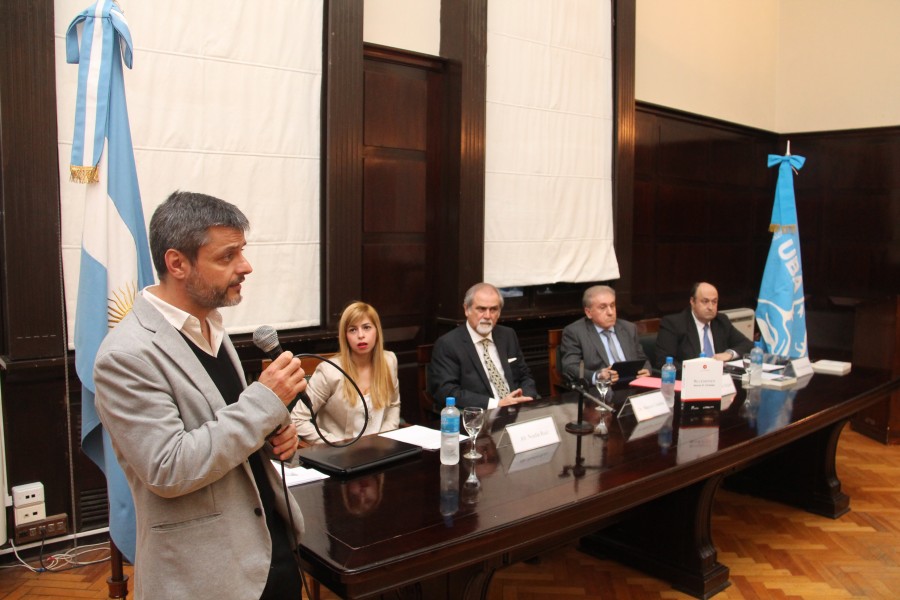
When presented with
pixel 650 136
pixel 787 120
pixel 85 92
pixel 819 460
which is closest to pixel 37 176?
pixel 85 92

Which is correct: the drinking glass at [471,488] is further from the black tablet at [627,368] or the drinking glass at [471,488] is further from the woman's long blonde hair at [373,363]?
the black tablet at [627,368]

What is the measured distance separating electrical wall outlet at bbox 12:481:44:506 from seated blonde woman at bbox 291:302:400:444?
48.2 inches

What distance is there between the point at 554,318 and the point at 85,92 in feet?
12.0

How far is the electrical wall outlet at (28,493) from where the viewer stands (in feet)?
11.1

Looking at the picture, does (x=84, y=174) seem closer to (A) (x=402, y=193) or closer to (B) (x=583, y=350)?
(A) (x=402, y=193)

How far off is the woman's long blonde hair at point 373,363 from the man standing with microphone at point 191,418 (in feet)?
5.82

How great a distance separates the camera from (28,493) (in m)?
3.40

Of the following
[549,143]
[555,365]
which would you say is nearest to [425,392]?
[555,365]

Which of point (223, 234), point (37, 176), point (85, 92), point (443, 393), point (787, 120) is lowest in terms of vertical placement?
point (443, 393)

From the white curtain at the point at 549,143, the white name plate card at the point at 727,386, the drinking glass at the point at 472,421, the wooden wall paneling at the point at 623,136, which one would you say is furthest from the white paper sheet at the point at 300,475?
the wooden wall paneling at the point at 623,136

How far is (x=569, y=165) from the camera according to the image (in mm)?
5539

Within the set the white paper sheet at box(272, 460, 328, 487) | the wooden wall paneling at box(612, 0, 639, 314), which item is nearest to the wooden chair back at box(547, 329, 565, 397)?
the wooden wall paneling at box(612, 0, 639, 314)

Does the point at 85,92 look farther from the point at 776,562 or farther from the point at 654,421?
the point at 776,562

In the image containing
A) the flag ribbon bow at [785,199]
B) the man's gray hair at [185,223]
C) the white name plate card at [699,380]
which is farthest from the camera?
the flag ribbon bow at [785,199]
